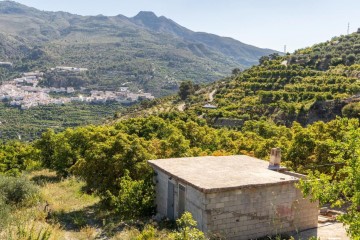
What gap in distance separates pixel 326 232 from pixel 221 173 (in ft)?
13.3

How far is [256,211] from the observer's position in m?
11.5

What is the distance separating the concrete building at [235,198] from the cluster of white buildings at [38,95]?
131880mm

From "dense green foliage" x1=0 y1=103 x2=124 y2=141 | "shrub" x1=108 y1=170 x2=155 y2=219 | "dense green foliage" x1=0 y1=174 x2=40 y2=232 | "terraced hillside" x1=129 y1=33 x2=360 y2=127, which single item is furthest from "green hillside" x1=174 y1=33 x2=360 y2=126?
"dense green foliage" x1=0 y1=103 x2=124 y2=141

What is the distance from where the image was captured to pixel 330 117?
155ft

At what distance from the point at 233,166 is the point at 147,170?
11.3ft

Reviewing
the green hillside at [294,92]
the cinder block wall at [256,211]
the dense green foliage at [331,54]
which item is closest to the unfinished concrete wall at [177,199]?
the cinder block wall at [256,211]

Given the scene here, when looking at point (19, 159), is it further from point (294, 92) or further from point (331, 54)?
point (331, 54)

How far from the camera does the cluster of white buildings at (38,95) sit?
14541cm

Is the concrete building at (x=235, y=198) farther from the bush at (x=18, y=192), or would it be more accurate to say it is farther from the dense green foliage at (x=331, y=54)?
the dense green foliage at (x=331, y=54)

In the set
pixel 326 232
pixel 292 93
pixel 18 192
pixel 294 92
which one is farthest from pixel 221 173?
pixel 294 92

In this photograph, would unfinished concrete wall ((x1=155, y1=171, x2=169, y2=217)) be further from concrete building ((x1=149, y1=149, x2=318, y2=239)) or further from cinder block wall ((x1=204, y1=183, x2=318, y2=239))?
cinder block wall ((x1=204, y1=183, x2=318, y2=239))

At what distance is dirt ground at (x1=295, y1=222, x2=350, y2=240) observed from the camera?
11797 mm

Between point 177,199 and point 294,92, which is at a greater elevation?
point 294,92

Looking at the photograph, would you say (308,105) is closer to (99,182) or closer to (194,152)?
(194,152)
